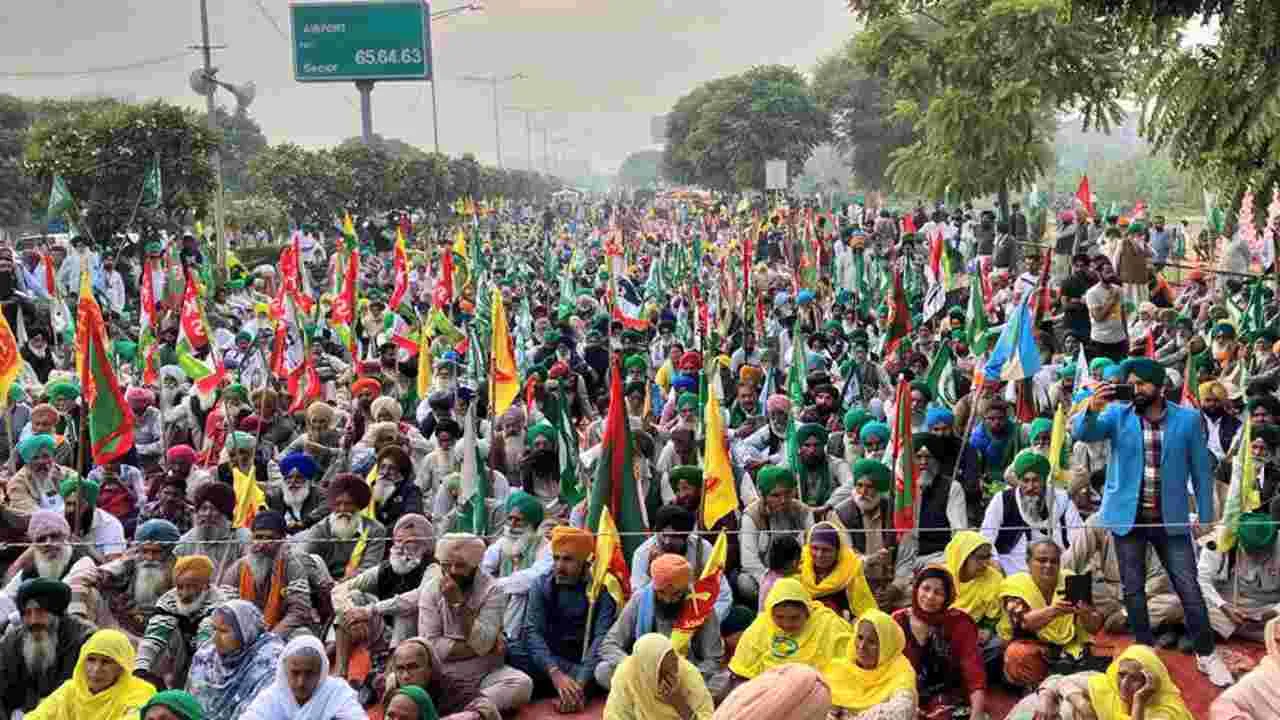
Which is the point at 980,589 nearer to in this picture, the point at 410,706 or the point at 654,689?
the point at 654,689

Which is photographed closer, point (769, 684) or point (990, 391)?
point (769, 684)

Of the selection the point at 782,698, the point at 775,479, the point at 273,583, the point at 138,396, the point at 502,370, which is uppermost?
the point at 782,698

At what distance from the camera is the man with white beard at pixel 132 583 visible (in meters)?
6.70

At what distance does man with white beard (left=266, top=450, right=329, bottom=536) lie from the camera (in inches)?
327

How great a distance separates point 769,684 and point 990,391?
6.99 metres

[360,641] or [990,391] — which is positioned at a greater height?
[990,391]

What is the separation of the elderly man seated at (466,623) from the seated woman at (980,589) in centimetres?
205

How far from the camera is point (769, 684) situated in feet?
8.39

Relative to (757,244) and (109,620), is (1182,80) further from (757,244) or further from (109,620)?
(757,244)

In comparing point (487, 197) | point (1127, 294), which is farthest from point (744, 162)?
point (1127, 294)

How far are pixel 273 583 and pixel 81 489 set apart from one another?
163 centimetres

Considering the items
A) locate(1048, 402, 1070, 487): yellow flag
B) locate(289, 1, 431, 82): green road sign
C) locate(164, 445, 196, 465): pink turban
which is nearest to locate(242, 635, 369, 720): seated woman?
locate(164, 445, 196, 465): pink turban

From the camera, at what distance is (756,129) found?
214ft

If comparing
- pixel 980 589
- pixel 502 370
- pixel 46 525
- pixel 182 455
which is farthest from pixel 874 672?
pixel 182 455
